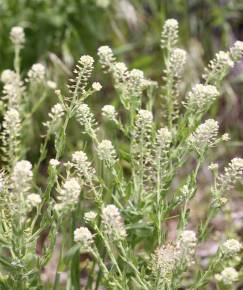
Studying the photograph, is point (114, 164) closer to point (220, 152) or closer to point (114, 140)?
point (114, 140)

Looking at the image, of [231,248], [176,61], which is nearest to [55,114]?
[176,61]

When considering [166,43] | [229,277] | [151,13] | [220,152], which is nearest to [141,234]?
[229,277]

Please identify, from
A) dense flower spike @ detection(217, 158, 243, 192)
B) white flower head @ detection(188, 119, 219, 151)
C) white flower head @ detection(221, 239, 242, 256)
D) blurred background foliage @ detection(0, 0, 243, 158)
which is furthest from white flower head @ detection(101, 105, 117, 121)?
blurred background foliage @ detection(0, 0, 243, 158)

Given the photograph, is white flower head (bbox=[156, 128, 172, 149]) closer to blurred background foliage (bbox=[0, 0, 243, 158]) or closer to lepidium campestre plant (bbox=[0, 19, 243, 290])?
lepidium campestre plant (bbox=[0, 19, 243, 290])

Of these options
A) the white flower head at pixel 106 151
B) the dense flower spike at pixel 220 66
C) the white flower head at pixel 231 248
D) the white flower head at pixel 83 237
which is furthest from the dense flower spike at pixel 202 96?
the white flower head at pixel 83 237

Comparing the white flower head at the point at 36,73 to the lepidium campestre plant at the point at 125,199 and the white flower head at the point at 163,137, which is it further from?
the white flower head at the point at 163,137
